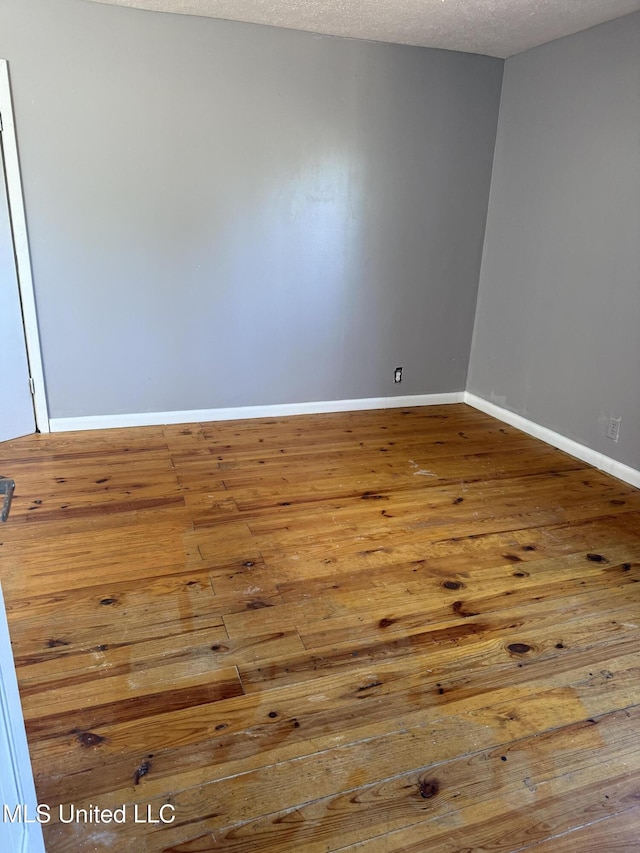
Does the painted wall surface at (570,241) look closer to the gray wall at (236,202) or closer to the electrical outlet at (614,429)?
the electrical outlet at (614,429)

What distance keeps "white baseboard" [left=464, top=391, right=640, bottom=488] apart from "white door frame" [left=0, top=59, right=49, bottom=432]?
3.06 m

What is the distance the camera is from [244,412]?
4012 mm

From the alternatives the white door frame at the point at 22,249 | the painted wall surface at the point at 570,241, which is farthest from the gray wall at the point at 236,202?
the painted wall surface at the point at 570,241

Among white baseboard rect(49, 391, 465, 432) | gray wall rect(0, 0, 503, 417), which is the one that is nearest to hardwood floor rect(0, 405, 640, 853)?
white baseboard rect(49, 391, 465, 432)

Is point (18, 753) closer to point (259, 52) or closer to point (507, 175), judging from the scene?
point (259, 52)

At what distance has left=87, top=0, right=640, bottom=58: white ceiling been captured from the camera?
9.55 feet

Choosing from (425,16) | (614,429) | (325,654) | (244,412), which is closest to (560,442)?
(614,429)

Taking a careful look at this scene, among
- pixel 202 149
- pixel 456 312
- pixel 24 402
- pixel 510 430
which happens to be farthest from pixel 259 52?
pixel 510 430

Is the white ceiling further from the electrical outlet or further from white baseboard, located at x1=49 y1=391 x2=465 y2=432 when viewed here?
white baseboard, located at x1=49 y1=391 x2=465 y2=432

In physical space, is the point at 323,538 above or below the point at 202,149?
below

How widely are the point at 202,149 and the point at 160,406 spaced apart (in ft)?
5.30

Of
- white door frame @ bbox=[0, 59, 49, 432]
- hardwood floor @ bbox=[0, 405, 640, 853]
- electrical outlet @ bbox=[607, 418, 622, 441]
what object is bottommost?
hardwood floor @ bbox=[0, 405, 640, 853]

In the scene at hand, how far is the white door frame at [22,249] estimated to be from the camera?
3053mm

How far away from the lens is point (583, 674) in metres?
1.77
